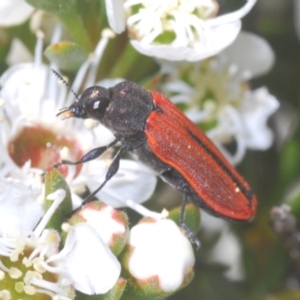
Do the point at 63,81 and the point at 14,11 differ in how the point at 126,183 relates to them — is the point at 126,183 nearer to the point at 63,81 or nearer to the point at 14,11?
the point at 63,81

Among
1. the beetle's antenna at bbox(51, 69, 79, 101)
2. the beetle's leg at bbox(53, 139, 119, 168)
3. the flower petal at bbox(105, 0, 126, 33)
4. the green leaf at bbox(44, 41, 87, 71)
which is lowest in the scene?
the beetle's leg at bbox(53, 139, 119, 168)

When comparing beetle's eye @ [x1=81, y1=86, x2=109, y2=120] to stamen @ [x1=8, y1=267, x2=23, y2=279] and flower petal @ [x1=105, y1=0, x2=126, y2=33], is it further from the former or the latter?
stamen @ [x1=8, y1=267, x2=23, y2=279]

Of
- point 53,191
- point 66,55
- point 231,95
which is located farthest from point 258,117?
point 53,191

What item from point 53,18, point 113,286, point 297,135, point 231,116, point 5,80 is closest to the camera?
point 113,286

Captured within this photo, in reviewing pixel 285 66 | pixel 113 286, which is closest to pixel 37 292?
pixel 113 286

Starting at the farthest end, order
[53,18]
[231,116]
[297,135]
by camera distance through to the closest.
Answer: [297,135] → [231,116] → [53,18]

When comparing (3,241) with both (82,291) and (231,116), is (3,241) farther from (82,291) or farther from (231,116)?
(231,116)

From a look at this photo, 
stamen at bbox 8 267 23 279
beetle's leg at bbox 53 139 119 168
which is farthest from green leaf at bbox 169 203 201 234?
stamen at bbox 8 267 23 279

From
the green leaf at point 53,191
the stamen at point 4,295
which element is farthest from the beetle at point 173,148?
the stamen at point 4,295
